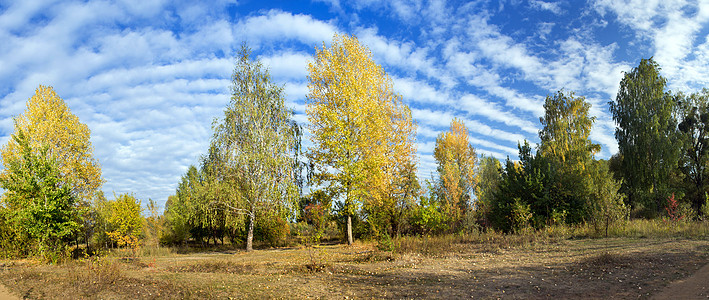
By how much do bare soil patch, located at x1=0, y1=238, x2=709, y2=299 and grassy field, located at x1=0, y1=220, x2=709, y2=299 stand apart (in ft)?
0.07

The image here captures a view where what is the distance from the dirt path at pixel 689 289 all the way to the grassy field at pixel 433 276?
8.0 inches

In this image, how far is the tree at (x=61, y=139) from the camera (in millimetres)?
23266

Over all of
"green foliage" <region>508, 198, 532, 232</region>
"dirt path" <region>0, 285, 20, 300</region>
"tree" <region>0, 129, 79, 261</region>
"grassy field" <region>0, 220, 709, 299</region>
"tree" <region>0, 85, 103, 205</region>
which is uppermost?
"tree" <region>0, 85, 103, 205</region>

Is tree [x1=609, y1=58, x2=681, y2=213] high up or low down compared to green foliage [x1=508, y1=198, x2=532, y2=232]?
up

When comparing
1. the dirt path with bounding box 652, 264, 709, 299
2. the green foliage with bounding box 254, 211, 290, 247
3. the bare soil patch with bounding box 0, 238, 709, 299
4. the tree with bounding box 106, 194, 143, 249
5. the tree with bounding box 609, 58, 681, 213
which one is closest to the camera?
the dirt path with bounding box 652, 264, 709, 299

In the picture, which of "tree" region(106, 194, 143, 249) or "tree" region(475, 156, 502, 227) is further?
"tree" region(475, 156, 502, 227)

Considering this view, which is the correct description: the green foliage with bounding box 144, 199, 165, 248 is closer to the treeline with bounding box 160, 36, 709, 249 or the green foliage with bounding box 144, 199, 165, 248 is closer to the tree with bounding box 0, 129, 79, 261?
the treeline with bounding box 160, 36, 709, 249

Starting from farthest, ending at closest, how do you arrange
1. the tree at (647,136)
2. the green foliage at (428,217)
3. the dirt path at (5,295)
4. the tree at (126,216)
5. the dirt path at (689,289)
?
the tree at (647,136) < the tree at (126,216) < the green foliage at (428,217) < the dirt path at (5,295) < the dirt path at (689,289)

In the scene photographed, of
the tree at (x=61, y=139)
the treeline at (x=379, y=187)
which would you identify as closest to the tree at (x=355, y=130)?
the treeline at (x=379, y=187)

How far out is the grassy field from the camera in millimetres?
7328

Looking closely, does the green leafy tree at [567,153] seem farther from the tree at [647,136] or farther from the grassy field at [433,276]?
the grassy field at [433,276]

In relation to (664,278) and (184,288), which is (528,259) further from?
(184,288)

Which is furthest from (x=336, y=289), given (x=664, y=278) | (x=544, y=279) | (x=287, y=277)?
(x=664, y=278)

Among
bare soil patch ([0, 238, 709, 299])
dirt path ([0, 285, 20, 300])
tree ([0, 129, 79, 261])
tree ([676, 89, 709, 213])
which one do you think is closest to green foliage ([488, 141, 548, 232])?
bare soil patch ([0, 238, 709, 299])
